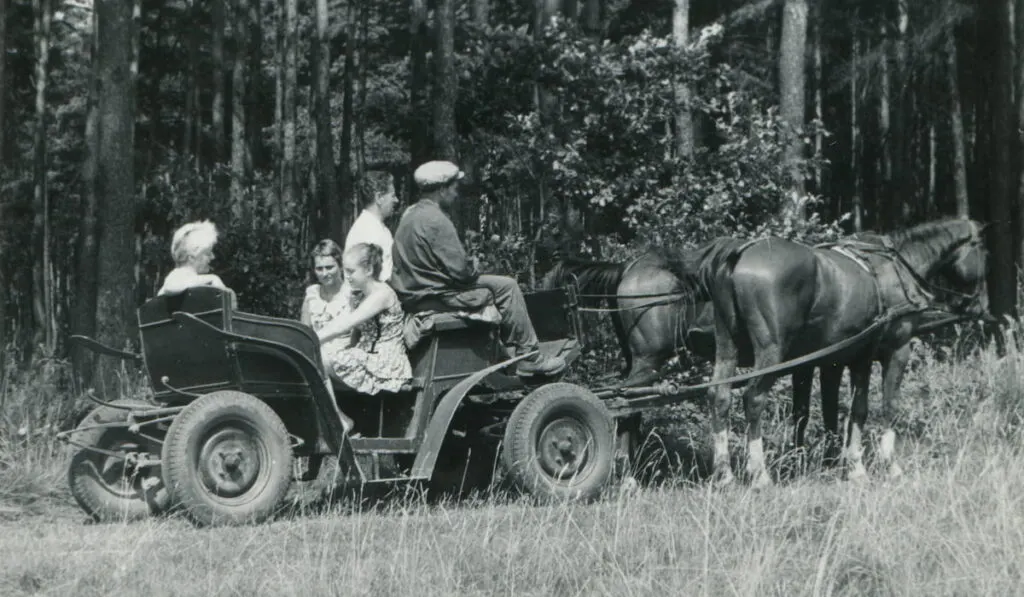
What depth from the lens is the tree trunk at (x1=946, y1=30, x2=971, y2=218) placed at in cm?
2522

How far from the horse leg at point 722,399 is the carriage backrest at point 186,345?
343 cm

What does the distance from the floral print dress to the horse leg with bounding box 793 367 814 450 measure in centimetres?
385

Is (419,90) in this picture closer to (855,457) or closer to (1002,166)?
(1002,166)

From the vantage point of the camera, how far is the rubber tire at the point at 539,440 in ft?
27.9

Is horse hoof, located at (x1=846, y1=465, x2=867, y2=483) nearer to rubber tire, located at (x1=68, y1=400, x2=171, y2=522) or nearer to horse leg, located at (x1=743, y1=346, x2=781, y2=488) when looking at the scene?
horse leg, located at (x1=743, y1=346, x2=781, y2=488)

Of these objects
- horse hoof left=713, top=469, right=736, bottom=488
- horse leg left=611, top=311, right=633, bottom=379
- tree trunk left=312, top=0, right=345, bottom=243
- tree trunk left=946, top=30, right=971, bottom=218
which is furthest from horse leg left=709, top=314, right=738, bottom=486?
tree trunk left=946, top=30, right=971, bottom=218

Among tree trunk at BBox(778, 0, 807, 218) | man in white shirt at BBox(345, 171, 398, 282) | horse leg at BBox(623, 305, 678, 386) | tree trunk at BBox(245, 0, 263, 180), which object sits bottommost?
horse leg at BBox(623, 305, 678, 386)

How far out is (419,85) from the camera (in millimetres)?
24453

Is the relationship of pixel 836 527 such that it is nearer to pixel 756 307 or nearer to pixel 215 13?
pixel 756 307

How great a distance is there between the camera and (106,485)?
26.9 ft

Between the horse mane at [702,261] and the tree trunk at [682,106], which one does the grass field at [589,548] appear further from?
the tree trunk at [682,106]

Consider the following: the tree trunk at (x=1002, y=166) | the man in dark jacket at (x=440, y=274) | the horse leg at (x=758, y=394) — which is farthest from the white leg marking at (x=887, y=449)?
the tree trunk at (x=1002, y=166)

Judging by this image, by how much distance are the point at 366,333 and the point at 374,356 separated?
0.16 meters

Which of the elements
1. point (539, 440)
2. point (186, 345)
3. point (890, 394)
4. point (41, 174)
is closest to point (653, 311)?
point (890, 394)
